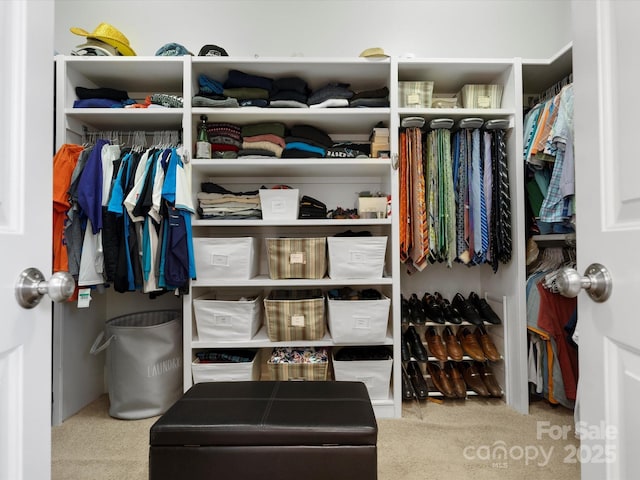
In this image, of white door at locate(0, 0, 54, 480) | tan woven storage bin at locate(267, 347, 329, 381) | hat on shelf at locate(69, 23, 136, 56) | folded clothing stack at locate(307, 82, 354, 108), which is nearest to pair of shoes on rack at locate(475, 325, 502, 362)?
tan woven storage bin at locate(267, 347, 329, 381)

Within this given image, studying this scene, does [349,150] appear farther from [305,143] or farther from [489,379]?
[489,379]

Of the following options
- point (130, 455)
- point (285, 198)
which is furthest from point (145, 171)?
point (130, 455)

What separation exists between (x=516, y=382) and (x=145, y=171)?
231 centimetres

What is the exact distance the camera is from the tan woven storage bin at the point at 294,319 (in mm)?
1798

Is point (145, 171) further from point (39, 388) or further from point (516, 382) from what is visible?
point (516, 382)

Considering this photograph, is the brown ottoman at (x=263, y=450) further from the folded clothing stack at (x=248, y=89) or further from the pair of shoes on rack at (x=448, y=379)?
the folded clothing stack at (x=248, y=89)

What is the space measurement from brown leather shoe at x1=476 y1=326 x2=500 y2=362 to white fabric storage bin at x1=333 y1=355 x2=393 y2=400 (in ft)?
2.03

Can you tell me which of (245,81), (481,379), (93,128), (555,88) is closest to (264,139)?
(245,81)

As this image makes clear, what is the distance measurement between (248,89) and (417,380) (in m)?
1.95

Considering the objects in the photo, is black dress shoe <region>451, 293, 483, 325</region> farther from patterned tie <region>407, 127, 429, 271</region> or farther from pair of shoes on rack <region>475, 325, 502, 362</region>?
patterned tie <region>407, 127, 429, 271</region>

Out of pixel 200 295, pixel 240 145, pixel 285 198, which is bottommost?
Result: pixel 200 295

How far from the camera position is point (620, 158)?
548mm

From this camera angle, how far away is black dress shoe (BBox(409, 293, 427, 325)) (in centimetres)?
197

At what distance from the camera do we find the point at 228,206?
192 cm
